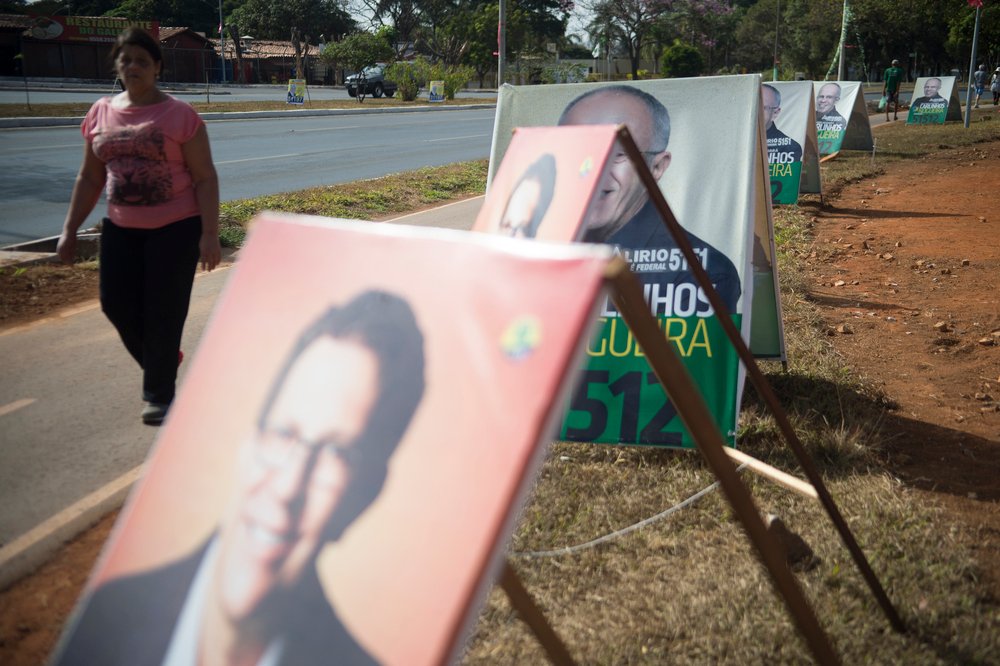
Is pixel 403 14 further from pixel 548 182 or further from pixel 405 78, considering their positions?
pixel 548 182

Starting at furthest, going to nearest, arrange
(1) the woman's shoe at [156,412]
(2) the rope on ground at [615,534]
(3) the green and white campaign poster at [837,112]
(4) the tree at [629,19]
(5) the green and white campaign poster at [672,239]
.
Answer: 1. (4) the tree at [629,19]
2. (3) the green and white campaign poster at [837,112]
3. (1) the woman's shoe at [156,412]
4. (5) the green and white campaign poster at [672,239]
5. (2) the rope on ground at [615,534]

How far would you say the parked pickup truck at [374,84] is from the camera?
41.7 meters

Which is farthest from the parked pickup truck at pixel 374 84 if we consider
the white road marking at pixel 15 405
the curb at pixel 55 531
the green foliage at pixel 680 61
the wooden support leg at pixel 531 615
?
the wooden support leg at pixel 531 615

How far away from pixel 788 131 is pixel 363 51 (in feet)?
139

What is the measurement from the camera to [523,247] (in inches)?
56.5

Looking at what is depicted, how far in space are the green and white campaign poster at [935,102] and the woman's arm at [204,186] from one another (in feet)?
85.3

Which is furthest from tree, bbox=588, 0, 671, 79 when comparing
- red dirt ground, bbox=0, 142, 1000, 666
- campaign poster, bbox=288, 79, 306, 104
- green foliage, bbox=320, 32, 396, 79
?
red dirt ground, bbox=0, 142, 1000, 666

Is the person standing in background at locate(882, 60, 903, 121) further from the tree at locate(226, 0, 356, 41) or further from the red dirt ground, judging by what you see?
the tree at locate(226, 0, 356, 41)

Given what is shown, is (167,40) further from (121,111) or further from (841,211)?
(121,111)

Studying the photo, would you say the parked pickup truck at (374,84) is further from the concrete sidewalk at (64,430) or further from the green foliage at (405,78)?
the concrete sidewalk at (64,430)

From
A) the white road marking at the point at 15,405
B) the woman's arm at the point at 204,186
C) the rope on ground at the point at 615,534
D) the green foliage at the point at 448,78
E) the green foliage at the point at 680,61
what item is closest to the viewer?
the rope on ground at the point at 615,534

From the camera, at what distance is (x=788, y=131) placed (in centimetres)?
1107

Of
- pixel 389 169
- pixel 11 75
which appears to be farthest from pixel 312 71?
pixel 389 169

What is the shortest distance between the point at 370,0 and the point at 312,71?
1194cm
